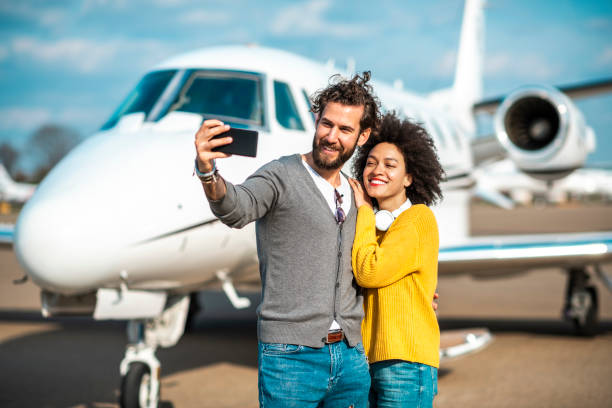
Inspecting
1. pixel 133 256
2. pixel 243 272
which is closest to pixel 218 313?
pixel 243 272

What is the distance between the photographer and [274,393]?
235 cm

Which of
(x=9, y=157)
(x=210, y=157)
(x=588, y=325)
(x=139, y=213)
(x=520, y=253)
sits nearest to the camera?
(x=210, y=157)

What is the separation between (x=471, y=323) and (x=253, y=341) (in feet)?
10.8

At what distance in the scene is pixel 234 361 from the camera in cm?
718

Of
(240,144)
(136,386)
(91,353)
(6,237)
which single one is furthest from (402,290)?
(6,237)

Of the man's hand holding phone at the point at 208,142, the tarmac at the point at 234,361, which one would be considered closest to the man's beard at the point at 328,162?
the man's hand holding phone at the point at 208,142

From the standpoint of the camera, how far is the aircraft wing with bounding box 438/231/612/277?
24.5 feet

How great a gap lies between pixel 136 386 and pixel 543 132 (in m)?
6.43

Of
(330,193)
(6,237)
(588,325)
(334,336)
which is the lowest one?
(588,325)

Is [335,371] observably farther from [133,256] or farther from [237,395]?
[237,395]

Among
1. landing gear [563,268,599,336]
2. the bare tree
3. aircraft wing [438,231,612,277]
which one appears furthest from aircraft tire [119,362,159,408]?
the bare tree

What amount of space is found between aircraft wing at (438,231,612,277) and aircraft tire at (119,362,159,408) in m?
3.70

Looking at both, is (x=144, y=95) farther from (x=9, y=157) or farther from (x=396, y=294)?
(x=9, y=157)

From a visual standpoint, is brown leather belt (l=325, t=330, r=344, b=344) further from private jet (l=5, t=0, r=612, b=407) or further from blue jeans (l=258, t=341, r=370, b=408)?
private jet (l=5, t=0, r=612, b=407)
